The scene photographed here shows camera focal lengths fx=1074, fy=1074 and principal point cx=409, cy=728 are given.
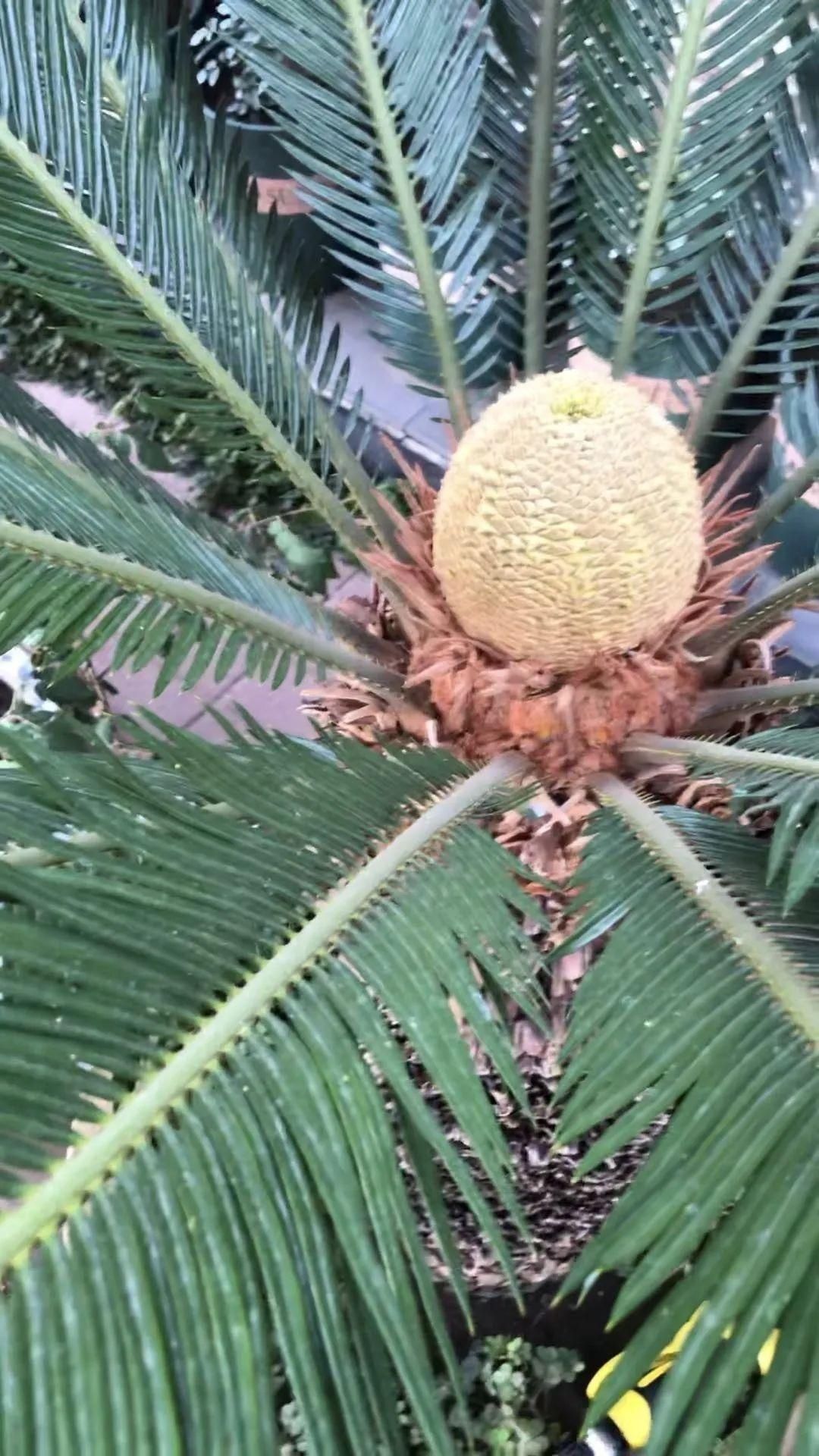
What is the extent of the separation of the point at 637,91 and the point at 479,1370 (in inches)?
45.6

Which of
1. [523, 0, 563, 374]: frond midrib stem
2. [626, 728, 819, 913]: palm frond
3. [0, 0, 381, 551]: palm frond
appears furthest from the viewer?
[523, 0, 563, 374]: frond midrib stem

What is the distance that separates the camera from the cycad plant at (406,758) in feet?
1.25

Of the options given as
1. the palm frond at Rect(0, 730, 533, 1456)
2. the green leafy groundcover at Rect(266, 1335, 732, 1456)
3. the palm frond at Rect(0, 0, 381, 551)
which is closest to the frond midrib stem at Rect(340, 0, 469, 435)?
the palm frond at Rect(0, 0, 381, 551)

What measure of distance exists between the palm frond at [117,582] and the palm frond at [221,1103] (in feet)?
0.47

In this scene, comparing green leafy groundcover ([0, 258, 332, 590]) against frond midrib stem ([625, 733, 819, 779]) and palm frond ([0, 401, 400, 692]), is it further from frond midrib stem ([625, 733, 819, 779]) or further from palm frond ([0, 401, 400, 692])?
frond midrib stem ([625, 733, 819, 779])

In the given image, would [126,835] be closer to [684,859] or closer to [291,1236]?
[291,1236]

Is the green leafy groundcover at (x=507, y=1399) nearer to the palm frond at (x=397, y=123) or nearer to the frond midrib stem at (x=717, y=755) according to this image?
the frond midrib stem at (x=717, y=755)

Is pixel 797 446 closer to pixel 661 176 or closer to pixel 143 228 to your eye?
pixel 661 176

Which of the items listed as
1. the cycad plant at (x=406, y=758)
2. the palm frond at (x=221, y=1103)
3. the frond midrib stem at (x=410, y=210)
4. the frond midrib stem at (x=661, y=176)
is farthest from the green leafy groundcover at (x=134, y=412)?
the palm frond at (x=221, y=1103)

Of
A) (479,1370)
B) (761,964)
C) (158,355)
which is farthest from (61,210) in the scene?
(479,1370)

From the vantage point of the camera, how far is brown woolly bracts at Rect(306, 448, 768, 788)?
84 centimetres

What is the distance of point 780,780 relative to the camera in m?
0.60

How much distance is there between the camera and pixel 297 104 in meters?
0.86

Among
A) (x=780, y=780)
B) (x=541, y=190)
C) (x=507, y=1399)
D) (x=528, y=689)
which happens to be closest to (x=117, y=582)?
(x=528, y=689)
